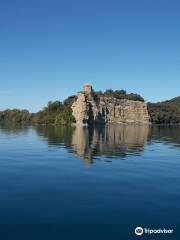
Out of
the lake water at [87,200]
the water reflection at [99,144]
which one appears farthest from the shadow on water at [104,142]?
the lake water at [87,200]

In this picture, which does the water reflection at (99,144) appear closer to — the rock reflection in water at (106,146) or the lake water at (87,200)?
the rock reflection in water at (106,146)

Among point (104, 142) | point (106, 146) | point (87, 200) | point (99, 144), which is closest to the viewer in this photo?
point (87, 200)

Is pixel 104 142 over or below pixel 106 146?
over

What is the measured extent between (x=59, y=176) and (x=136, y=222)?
1203 centimetres

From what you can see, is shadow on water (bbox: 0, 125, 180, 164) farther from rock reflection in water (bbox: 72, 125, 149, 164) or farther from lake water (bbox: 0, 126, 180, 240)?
lake water (bbox: 0, 126, 180, 240)

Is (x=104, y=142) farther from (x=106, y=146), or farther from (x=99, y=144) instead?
(x=106, y=146)

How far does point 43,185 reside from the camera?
24.0 meters

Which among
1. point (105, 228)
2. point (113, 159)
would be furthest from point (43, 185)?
point (113, 159)

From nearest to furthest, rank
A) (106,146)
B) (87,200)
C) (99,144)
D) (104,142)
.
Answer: (87,200) → (106,146) → (99,144) → (104,142)

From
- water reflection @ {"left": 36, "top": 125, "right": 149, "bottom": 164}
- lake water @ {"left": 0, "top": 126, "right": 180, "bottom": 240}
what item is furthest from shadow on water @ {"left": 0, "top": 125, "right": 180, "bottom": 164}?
lake water @ {"left": 0, "top": 126, "right": 180, "bottom": 240}

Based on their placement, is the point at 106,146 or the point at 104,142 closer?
the point at 106,146

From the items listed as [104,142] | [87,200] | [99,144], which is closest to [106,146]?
[99,144]

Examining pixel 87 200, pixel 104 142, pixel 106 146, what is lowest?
pixel 87 200

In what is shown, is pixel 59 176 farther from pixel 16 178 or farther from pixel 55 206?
pixel 55 206
